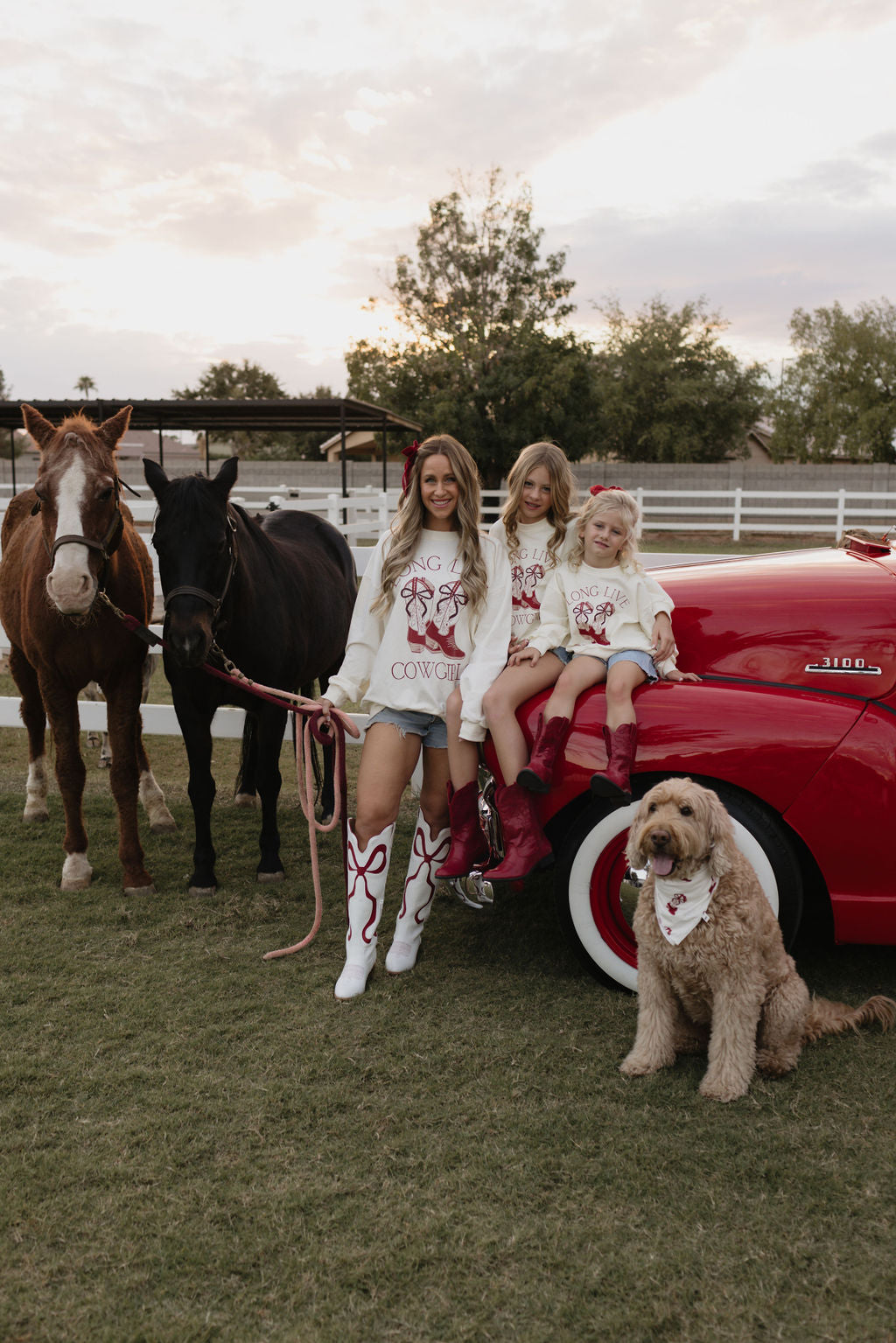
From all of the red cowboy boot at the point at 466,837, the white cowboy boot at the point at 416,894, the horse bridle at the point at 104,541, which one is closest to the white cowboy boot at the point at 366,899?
the white cowboy boot at the point at 416,894

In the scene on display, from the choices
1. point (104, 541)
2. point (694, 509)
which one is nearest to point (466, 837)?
point (104, 541)

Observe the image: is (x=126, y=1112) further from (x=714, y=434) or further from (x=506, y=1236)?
(x=714, y=434)

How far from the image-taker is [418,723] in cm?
369

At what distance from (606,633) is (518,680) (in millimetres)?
361

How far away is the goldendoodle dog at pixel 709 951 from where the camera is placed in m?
2.75

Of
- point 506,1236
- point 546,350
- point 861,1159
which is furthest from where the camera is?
point 546,350

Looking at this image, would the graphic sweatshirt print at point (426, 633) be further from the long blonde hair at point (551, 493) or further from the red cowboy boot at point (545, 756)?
the red cowboy boot at point (545, 756)

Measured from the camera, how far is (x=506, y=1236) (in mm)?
2314

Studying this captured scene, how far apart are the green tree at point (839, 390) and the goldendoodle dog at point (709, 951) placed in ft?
147

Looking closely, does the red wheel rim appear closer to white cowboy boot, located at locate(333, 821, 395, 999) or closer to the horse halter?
white cowboy boot, located at locate(333, 821, 395, 999)

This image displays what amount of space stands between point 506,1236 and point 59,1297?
1002 mm

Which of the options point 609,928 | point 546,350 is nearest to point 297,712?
point 609,928

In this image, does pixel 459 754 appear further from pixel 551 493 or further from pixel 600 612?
pixel 551 493

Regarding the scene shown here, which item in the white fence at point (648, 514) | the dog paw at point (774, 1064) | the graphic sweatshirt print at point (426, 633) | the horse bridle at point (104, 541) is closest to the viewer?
the dog paw at point (774, 1064)
